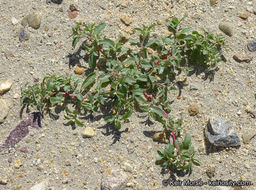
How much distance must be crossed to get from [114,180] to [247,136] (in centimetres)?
146

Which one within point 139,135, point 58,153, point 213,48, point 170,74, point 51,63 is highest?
point 213,48

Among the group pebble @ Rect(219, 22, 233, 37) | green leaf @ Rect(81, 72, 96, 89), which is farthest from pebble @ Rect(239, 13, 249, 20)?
green leaf @ Rect(81, 72, 96, 89)

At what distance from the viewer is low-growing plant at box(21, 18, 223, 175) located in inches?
113

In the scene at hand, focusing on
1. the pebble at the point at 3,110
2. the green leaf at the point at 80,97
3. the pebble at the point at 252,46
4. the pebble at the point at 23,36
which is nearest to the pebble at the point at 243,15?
the pebble at the point at 252,46

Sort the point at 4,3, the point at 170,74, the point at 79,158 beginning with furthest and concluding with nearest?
the point at 4,3
the point at 170,74
the point at 79,158

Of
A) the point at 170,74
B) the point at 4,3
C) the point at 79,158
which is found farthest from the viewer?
the point at 4,3

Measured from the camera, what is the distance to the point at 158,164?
2877 millimetres

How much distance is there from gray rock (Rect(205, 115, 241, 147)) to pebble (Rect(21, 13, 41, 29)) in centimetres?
222

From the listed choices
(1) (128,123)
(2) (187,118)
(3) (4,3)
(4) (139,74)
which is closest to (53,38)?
(3) (4,3)

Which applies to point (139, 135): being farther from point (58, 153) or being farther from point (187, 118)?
point (58, 153)

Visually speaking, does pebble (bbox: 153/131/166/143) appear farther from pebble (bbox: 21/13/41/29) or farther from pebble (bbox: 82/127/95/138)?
pebble (bbox: 21/13/41/29)

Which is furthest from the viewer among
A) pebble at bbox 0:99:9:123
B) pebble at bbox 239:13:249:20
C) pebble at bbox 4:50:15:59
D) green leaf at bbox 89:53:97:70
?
pebble at bbox 239:13:249:20

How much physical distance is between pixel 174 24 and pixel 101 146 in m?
1.60

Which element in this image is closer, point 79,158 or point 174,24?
point 79,158
